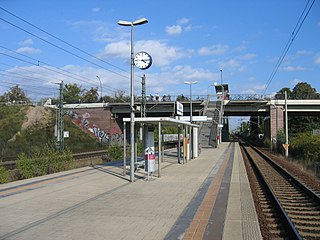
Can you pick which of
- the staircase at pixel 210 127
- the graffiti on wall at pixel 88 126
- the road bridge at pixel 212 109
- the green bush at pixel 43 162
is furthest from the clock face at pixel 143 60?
the graffiti on wall at pixel 88 126

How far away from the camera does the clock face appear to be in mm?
14516

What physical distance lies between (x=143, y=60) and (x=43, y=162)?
22.6ft

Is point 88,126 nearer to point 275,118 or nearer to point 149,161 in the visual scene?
point 275,118

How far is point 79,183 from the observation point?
13.4 m

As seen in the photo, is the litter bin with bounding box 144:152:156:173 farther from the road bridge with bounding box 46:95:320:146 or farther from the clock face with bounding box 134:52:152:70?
the road bridge with bounding box 46:95:320:146

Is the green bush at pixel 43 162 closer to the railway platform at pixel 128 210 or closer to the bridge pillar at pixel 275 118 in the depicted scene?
the railway platform at pixel 128 210

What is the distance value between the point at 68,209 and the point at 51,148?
33.5 ft

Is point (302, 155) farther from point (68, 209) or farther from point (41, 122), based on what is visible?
point (41, 122)

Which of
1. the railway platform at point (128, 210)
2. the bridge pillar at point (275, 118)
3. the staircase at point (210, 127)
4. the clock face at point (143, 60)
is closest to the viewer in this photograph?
the railway platform at point (128, 210)

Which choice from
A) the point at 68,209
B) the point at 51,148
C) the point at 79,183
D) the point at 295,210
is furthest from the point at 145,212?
the point at 51,148

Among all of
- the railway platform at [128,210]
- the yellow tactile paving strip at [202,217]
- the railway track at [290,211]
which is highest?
the yellow tactile paving strip at [202,217]

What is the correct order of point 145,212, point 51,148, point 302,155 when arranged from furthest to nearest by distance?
1. point 302,155
2. point 51,148
3. point 145,212

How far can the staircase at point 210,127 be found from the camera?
1978 inches

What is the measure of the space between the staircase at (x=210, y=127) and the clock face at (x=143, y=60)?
33712mm
